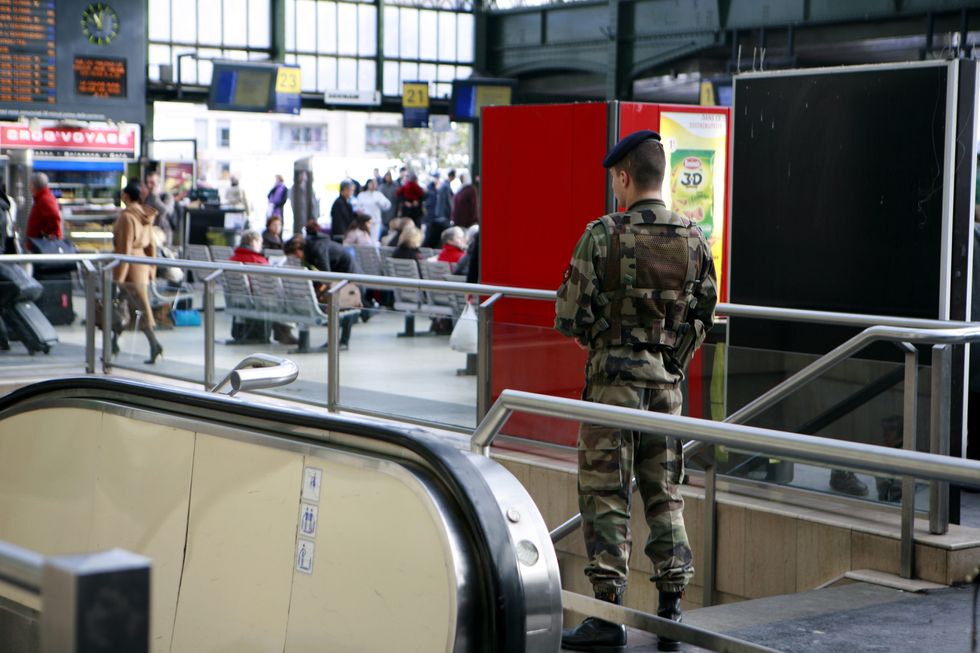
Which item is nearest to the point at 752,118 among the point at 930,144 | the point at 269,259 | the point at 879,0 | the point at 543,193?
the point at 930,144

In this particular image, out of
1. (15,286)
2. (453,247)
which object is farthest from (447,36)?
(15,286)

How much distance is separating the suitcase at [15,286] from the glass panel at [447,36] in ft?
74.4

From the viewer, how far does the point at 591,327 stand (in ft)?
15.2

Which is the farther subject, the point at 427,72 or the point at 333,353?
the point at 427,72

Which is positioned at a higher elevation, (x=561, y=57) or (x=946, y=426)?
(x=561, y=57)

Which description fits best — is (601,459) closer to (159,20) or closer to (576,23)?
(576,23)

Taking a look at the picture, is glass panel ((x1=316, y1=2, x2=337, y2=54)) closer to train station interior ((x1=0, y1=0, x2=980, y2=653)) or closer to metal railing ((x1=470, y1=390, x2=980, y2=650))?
train station interior ((x1=0, y1=0, x2=980, y2=653))

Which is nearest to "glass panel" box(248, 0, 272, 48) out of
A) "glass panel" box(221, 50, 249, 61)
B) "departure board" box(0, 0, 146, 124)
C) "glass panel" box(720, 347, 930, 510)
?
"glass panel" box(221, 50, 249, 61)

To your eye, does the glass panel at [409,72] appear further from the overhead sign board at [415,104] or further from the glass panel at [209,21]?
the glass panel at [209,21]

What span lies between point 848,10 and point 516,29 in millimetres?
10338

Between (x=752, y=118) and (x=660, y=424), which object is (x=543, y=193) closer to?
(x=752, y=118)

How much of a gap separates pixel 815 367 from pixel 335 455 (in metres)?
2.58

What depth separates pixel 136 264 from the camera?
10945mm

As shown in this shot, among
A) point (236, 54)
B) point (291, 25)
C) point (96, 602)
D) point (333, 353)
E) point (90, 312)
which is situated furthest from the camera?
point (291, 25)
